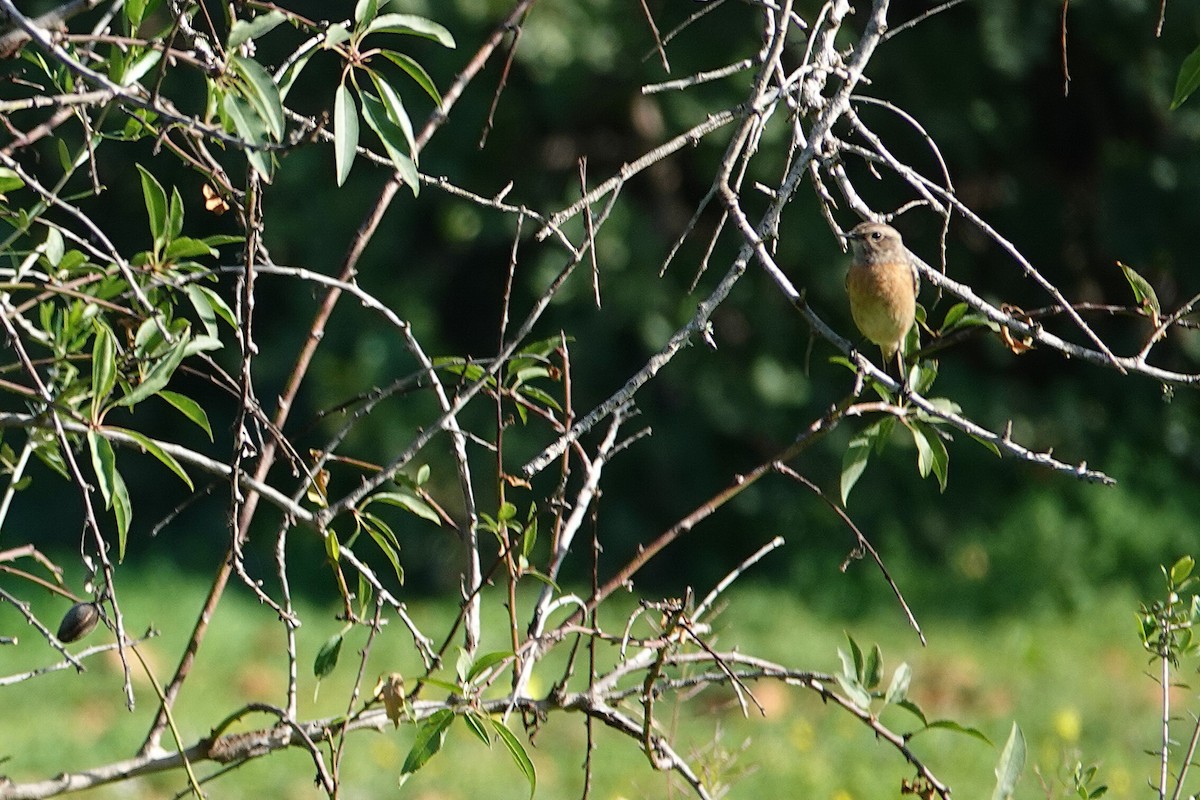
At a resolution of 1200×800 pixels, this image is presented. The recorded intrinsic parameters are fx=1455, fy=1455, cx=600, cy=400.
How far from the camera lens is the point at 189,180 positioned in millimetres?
8414

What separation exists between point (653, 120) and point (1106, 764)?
13.5 feet

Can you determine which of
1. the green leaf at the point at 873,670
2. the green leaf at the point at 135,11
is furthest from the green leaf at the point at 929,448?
the green leaf at the point at 135,11

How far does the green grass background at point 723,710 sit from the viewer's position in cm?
548

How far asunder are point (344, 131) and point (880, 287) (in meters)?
2.22

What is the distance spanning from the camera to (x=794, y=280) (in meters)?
7.89

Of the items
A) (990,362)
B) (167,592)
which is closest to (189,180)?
(167,592)

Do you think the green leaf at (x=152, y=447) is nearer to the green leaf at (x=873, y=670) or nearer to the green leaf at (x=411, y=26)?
the green leaf at (x=411, y=26)

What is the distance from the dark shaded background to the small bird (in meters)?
3.31

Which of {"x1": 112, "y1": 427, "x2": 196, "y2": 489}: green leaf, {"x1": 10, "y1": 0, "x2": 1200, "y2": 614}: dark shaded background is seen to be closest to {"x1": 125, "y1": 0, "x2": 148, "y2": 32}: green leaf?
{"x1": 112, "y1": 427, "x2": 196, "y2": 489}: green leaf

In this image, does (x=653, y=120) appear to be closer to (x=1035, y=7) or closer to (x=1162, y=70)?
(x=1035, y=7)

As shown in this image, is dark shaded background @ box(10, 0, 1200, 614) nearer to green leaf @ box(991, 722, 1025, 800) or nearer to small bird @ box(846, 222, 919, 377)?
small bird @ box(846, 222, 919, 377)

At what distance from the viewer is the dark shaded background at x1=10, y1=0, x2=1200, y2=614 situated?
7.56 meters

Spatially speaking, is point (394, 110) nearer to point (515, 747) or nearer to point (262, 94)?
point (262, 94)

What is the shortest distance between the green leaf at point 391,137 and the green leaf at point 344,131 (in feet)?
0.06
